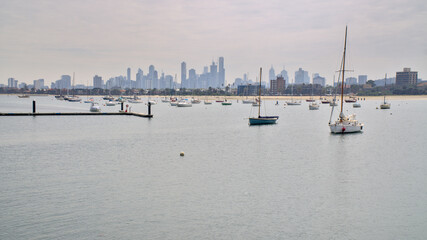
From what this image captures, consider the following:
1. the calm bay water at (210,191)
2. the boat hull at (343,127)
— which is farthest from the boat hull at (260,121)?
the calm bay water at (210,191)

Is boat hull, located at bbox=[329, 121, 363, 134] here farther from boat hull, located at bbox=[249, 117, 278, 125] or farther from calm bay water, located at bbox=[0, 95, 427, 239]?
boat hull, located at bbox=[249, 117, 278, 125]

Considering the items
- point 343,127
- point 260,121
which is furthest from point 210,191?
point 260,121

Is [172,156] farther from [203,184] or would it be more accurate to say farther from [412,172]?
[412,172]

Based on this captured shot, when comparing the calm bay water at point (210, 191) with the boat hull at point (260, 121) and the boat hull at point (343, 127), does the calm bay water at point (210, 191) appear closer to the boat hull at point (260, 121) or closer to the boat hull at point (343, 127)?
the boat hull at point (343, 127)

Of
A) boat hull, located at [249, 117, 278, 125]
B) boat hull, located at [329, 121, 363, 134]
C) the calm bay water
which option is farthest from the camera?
boat hull, located at [249, 117, 278, 125]

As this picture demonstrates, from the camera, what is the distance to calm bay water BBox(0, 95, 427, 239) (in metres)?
23.5

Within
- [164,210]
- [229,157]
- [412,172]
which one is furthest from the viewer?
[229,157]

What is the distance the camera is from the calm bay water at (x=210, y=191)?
2347 centimetres

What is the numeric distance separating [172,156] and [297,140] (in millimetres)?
26599

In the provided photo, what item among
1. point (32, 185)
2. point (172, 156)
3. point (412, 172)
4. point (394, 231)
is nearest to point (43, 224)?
point (32, 185)

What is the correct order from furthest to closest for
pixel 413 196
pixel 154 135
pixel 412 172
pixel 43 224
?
1. pixel 154 135
2. pixel 412 172
3. pixel 413 196
4. pixel 43 224

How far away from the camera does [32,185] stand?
3234 centimetres

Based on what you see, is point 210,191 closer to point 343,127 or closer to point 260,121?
point 343,127

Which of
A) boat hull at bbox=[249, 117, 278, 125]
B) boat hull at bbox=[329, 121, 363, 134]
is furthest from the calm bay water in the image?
boat hull at bbox=[249, 117, 278, 125]
